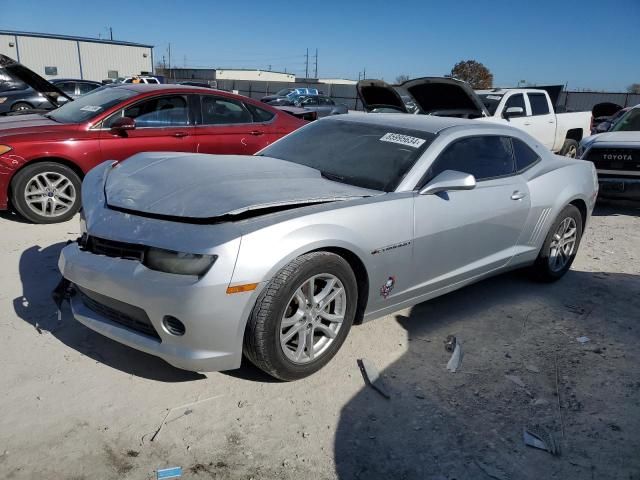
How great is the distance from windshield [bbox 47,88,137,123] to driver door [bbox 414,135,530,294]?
413 cm

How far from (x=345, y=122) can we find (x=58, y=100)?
6195 mm

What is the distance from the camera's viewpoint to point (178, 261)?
97.7 inches

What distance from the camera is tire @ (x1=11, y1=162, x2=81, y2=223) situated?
17.5ft

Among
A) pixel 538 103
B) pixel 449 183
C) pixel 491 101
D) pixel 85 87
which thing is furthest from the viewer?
pixel 85 87

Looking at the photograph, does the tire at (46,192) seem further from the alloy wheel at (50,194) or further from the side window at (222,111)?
the side window at (222,111)

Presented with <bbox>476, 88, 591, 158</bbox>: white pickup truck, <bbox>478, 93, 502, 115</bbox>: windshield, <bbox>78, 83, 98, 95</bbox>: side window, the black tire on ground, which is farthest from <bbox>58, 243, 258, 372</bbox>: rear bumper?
<bbox>78, 83, 98, 95</bbox>: side window

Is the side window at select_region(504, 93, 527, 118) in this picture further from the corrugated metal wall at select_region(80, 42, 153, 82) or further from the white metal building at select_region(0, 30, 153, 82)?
the corrugated metal wall at select_region(80, 42, 153, 82)

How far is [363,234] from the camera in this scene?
116 inches

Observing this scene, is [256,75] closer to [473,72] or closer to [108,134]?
[473,72]

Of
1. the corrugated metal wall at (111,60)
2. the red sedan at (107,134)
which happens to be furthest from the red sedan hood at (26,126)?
the corrugated metal wall at (111,60)

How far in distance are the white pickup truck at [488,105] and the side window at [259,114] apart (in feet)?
9.28

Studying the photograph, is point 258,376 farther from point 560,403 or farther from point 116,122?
point 116,122

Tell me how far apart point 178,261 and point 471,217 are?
206 cm

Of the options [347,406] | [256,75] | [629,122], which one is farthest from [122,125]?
[256,75]
